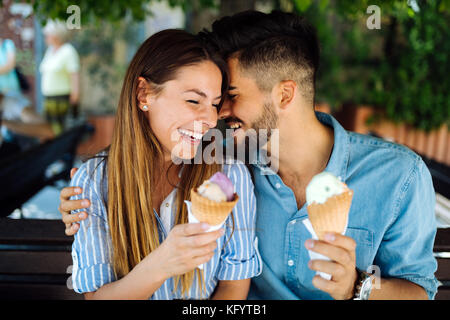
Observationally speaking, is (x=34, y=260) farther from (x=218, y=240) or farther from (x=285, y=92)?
(x=285, y=92)

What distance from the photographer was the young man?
1778 mm

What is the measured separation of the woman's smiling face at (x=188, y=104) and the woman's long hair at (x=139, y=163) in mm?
38

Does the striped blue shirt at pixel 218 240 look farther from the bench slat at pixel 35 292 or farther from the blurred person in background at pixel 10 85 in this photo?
the blurred person in background at pixel 10 85

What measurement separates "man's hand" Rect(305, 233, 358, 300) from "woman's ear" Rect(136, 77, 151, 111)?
0.96 m

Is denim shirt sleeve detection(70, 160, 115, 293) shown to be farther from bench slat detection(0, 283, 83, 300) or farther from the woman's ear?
the woman's ear

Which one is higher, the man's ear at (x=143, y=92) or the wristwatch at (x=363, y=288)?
the man's ear at (x=143, y=92)

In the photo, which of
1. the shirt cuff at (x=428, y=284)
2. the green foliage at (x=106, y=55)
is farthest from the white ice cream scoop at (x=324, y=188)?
the green foliage at (x=106, y=55)

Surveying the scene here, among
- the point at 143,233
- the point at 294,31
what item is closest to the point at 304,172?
the point at 294,31

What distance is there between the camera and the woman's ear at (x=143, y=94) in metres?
1.81

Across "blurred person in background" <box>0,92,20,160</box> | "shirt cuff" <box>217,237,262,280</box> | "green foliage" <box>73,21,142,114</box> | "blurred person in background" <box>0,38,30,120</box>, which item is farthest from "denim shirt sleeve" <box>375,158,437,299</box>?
"green foliage" <box>73,21,142,114</box>

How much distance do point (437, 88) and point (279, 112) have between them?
17.8ft

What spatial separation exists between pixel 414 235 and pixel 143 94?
4.38 feet

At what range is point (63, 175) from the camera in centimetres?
434
